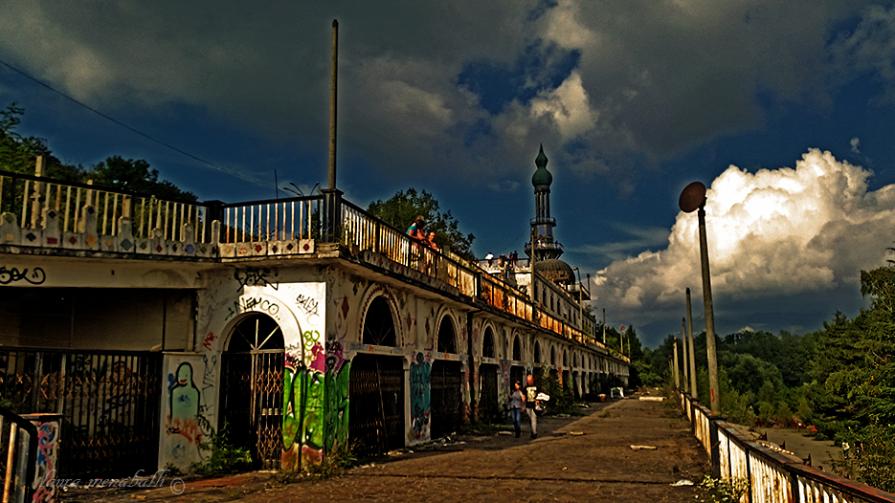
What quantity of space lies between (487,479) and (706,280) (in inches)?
211

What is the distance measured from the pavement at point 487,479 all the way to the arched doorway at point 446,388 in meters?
1.48

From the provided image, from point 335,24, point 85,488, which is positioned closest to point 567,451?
point 85,488

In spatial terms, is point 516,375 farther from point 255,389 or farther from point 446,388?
point 255,389

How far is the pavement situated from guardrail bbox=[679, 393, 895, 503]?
3.97 feet

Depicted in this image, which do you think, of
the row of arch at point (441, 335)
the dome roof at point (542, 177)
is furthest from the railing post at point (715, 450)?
the dome roof at point (542, 177)

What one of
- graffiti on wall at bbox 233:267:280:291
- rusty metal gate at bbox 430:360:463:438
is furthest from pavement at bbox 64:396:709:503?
graffiti on wall at bbox 233:267:280:291

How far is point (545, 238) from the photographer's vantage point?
80188mm

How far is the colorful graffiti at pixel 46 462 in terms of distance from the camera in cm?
734

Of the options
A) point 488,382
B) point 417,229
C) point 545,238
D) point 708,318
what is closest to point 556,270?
point 545,238

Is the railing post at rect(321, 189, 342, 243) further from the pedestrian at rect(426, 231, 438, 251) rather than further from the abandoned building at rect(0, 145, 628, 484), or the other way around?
the pedestrian at rect(426, 231, 438, 251)

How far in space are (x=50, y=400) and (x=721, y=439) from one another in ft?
35.6

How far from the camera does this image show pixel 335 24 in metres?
14.4

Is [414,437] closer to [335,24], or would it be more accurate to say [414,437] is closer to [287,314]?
[287,314]

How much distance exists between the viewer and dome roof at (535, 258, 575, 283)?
70625 millimetres
